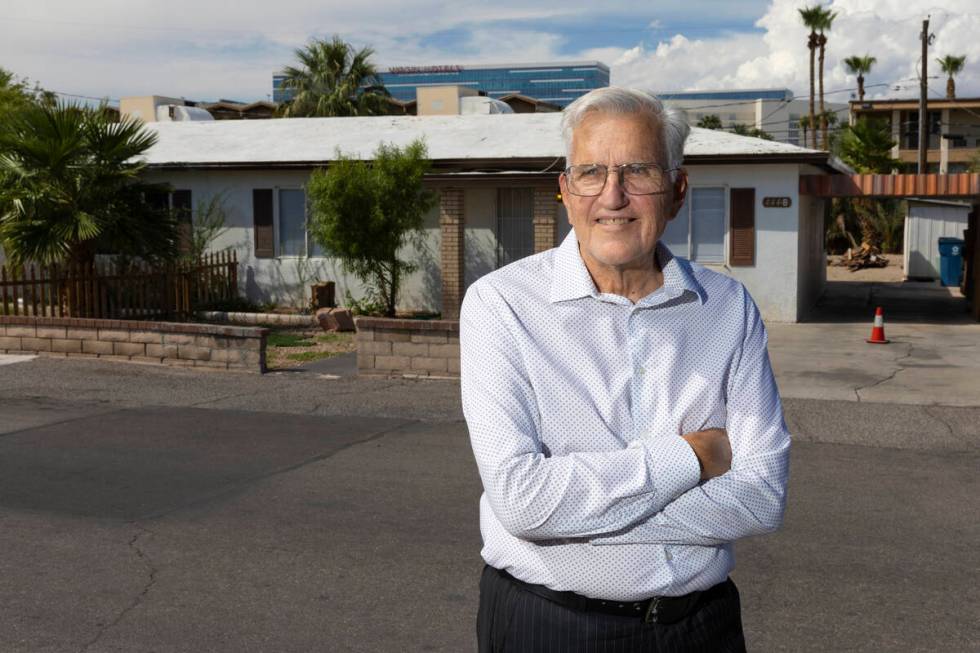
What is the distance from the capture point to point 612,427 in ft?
7.82

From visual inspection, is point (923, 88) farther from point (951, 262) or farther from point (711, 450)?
point (711, 450)

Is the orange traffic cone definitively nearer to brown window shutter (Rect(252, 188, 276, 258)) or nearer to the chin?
brown window shutter (Rect(252, 188, 276, 258))

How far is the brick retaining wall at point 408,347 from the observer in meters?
12.8

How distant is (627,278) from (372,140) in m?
21.5

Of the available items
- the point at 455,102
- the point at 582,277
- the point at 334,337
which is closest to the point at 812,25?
the point at 455,102

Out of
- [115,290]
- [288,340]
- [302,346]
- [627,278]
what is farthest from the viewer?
[288,340]

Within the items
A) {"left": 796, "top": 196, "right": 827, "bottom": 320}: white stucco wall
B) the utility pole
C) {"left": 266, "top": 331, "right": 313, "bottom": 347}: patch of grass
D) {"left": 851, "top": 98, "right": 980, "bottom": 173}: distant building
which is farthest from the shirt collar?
{"left": 851, "top": 98, "right": 980, "bottom": 173}: distant building

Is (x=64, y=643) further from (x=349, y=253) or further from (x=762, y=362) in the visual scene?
(x=349, y=253)

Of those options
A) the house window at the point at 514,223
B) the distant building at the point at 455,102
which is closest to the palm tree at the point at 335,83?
the distant building at the point at 455,102

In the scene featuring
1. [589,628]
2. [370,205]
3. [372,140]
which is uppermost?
[372,140]

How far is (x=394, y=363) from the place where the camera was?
516 inches

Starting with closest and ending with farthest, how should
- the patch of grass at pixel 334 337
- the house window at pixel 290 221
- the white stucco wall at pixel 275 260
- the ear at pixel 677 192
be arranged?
1. the ear at pixel 677 192
2. the patch of grass at pixel 334 337
3. the white stucco wall at pixel 275 260
4. the house window at pixel 290 221

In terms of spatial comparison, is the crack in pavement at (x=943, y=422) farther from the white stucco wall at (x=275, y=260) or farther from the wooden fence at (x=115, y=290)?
the white stucco wall at (x=275, y=260)

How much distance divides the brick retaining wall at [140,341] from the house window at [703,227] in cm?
954
